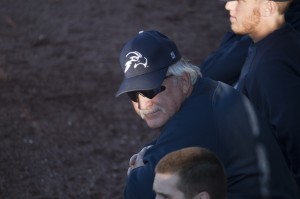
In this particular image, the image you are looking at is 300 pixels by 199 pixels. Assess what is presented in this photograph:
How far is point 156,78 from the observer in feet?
9.74

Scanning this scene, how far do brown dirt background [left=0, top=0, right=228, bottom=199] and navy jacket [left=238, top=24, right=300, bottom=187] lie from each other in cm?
216

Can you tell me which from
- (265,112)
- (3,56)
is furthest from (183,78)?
(3,56)

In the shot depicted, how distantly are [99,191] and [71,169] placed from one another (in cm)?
46

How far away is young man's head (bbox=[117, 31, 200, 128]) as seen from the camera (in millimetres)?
2975

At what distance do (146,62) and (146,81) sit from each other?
10 cm

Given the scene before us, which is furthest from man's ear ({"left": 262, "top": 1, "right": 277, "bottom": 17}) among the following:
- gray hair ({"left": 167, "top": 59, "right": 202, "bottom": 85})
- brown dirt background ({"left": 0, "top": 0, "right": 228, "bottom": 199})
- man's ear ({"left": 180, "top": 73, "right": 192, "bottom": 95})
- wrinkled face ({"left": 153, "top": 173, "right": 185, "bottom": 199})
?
brown dirt background ({"left": 0, "top": 0, "right": 228, "bottom": 199})

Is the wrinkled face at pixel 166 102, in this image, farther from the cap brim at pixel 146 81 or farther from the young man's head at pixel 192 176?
the young man's head at pixel 192 176

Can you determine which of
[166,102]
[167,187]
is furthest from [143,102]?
[167,187]

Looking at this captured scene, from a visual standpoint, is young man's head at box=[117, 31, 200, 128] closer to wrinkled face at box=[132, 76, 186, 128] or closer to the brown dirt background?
wrinkled face at box=[132, 76, 186, 128]

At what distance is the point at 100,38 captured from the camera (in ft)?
28.6

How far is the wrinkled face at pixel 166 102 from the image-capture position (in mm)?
2975

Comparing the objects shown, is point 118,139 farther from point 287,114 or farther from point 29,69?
point 287,114

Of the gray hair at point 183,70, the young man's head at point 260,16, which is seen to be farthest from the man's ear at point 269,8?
the gray hair at point 183,70

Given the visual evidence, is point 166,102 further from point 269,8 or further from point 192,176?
point 269,8
